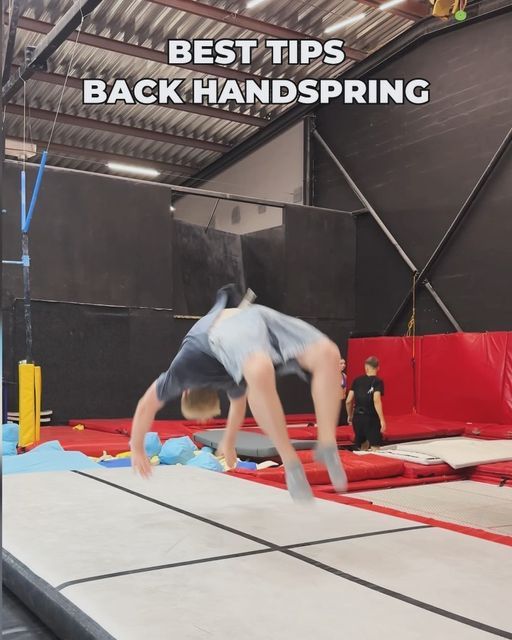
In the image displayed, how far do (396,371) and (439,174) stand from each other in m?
2.61

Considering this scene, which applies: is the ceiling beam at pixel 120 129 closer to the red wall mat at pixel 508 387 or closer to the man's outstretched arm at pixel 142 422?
the red wall mat at pixel 508 387

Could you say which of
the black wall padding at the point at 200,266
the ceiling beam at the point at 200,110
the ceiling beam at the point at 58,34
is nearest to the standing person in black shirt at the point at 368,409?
the black wall padding at the point at 200,266

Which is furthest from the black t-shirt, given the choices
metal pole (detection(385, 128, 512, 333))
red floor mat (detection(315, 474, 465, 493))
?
metal pole (detection(385, 128, 512, 333))

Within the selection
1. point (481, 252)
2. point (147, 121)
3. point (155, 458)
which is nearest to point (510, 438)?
point (481, 252)

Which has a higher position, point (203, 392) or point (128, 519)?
point (203, 392)

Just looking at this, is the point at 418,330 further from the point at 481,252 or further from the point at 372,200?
the point at 372,200

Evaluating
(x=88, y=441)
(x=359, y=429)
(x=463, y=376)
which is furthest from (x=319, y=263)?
(x=88, y=441)

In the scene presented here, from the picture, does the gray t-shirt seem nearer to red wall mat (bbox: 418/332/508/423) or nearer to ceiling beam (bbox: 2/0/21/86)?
ceiling beam (bbox: 2/0/21/86)

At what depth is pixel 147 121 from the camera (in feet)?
36.4

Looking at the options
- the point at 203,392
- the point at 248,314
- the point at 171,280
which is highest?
the point at 171,280

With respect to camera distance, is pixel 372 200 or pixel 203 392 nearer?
pixel 203 392

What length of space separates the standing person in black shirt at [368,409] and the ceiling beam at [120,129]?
6.81 meters

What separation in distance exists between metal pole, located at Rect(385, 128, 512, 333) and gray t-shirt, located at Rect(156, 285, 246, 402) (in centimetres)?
664

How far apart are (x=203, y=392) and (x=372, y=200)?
7.84 meters
